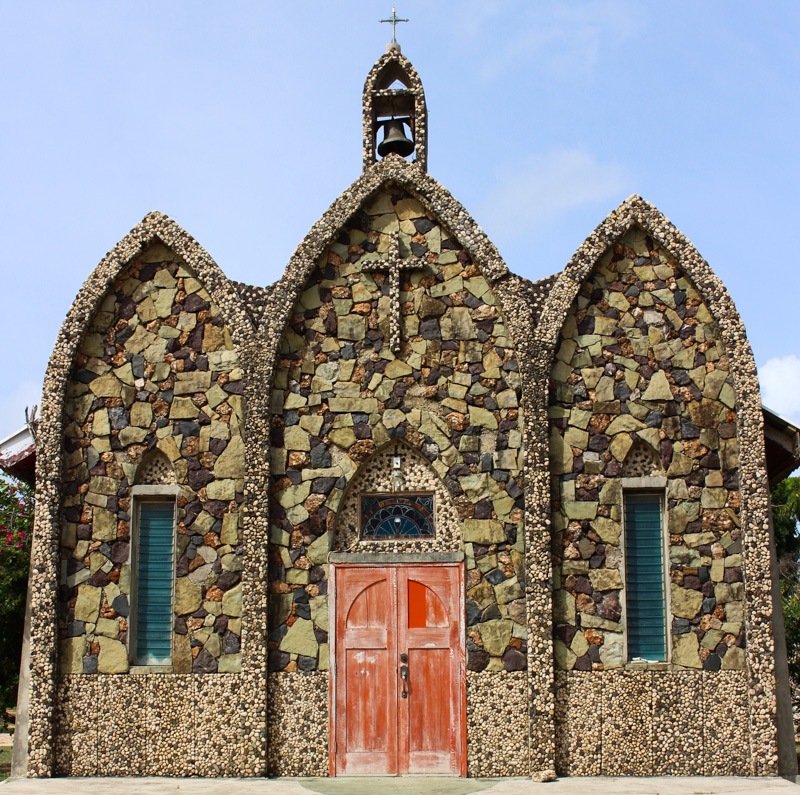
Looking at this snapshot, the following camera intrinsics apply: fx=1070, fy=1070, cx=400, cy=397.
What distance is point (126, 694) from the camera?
1128cm

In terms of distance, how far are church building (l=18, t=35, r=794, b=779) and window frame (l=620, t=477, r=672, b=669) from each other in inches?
1.3

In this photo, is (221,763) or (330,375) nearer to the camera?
(221,763)

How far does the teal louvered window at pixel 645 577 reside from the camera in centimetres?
1128

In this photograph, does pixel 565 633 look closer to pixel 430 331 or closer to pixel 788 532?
pixel 430 331

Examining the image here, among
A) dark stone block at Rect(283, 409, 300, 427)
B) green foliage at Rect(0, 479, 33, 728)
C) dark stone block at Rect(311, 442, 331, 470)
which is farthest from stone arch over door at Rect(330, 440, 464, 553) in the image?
green foliage at Rect(0, 479, 33, 728)

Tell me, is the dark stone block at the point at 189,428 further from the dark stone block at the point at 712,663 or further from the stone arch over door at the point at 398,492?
the dark stone block at the point at 712,663

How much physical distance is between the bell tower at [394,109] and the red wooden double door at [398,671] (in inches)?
186

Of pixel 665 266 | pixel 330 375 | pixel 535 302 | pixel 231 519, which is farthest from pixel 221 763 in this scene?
pixel 665 266

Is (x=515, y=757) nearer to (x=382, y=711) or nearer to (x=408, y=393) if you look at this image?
(x=382, y=711)

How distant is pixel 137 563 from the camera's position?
11672 millimetres

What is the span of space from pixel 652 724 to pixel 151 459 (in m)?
6.04

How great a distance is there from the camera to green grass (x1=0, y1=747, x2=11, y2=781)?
1529cm

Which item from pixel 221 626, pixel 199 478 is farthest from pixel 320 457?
pixel 221 626

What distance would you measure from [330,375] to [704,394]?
4068 millimetres
